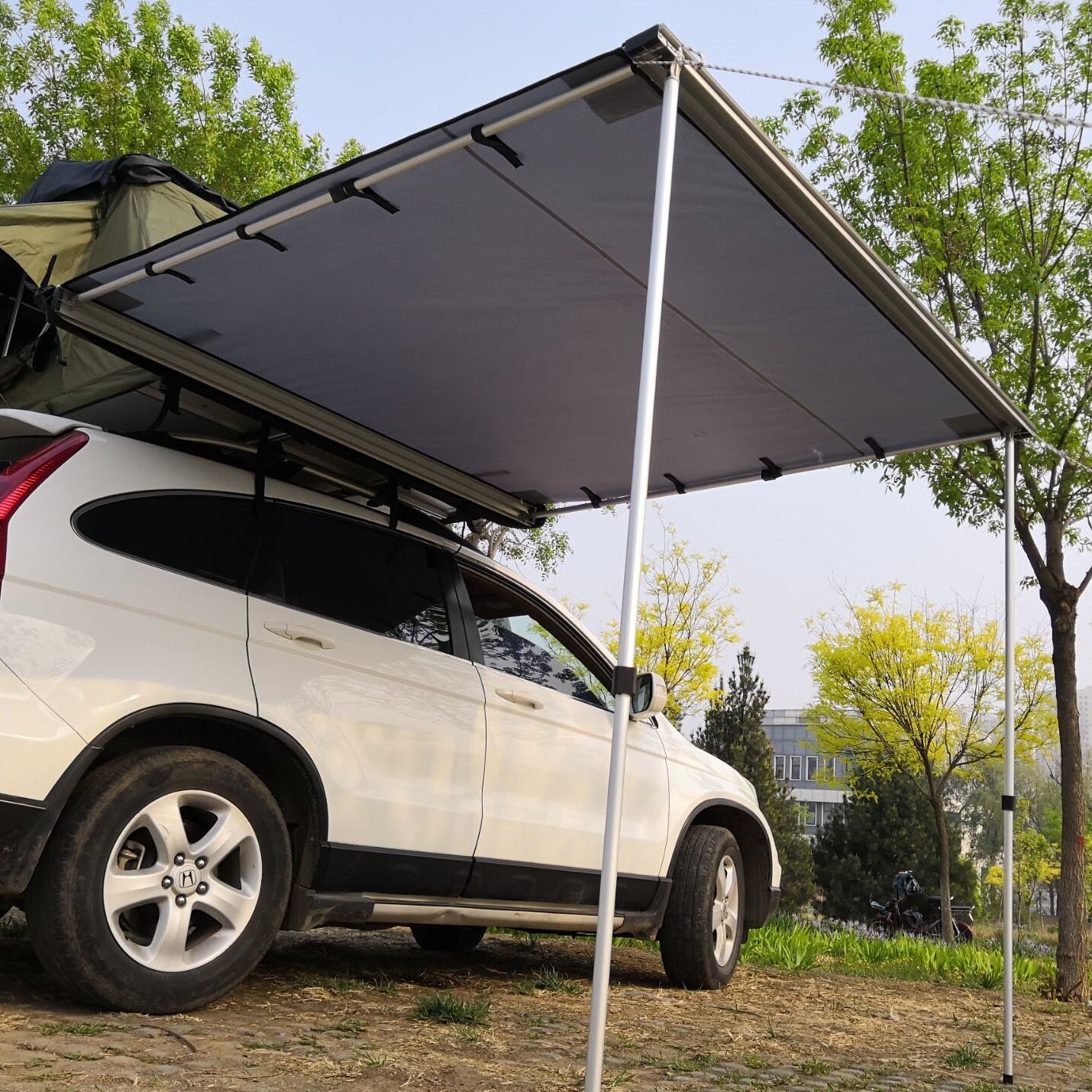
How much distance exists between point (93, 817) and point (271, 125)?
1300 centimetres

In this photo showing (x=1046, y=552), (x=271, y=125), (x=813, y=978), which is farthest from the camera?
(x=271, y=125)

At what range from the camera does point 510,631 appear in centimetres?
507

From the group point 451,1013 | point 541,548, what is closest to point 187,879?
point 451,1013

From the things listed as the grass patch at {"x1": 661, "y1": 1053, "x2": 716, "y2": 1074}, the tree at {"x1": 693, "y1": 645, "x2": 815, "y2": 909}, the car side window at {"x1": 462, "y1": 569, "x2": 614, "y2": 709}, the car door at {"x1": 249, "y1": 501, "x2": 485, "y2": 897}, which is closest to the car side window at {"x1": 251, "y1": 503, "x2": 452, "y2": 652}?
the car door at {"x1": 249, "y1": 501, "x2": 485, "y2": 897}

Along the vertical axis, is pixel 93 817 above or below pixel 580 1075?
above

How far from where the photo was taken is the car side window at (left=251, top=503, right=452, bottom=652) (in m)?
4.18

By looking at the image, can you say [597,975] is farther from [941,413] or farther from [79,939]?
[941,413]

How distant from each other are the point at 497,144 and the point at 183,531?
1739mm

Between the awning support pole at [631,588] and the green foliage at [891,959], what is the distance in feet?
18.4

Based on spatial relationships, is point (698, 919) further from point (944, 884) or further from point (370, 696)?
point (944, 884)

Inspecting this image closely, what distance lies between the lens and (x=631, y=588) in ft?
9.39

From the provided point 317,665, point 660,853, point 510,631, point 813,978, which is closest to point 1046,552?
point 813,978

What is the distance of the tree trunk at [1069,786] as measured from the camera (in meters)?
8.27

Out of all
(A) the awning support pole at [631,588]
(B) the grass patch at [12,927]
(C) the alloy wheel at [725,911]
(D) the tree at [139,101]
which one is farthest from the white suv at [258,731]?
(D) the tree at [139,101]
